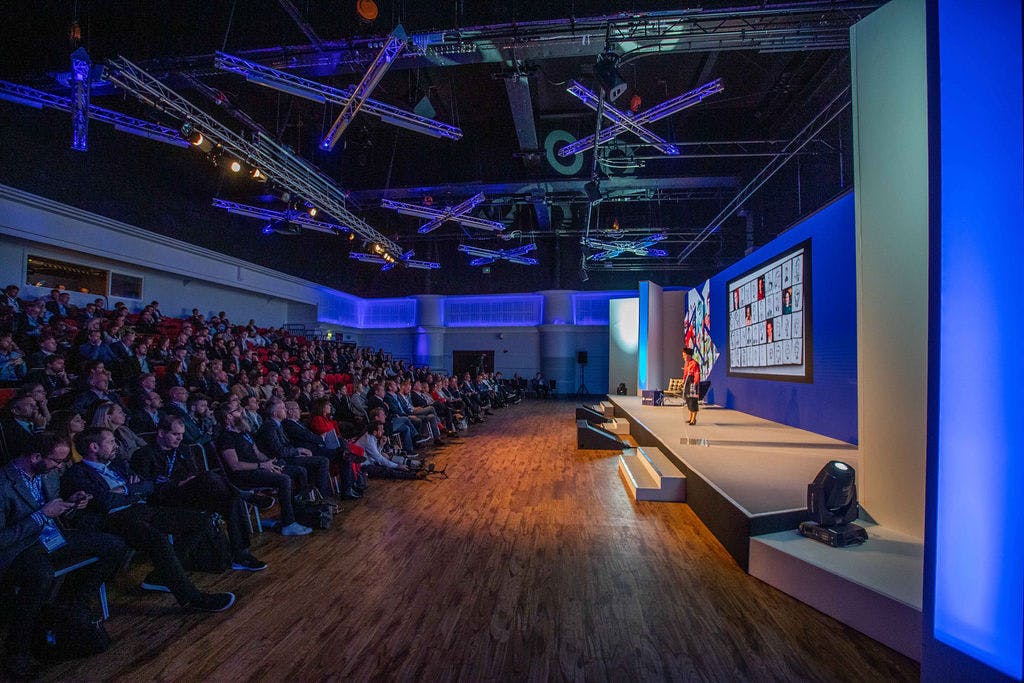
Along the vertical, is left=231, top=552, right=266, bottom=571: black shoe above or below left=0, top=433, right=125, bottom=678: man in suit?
below

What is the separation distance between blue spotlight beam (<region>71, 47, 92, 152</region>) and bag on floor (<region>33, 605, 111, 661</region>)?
542 centimetres

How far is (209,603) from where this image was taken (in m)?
2.39

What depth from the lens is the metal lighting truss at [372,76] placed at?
464 cm

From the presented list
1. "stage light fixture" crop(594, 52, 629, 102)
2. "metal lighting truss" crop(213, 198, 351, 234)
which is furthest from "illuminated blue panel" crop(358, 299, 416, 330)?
"stage light fixture" crop(594, 52, 629, 102)

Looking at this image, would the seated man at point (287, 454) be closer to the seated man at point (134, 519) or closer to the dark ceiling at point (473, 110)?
the seated man at point (134, 519)

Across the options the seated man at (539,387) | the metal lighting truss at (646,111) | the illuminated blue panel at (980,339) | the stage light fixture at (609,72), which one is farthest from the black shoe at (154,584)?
the seated man at (539,387)

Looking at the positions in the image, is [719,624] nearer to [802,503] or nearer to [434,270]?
[802,503]

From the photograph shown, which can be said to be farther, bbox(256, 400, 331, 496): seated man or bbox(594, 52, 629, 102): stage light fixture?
bbox(594, 52, 629, 102): stage light fixture

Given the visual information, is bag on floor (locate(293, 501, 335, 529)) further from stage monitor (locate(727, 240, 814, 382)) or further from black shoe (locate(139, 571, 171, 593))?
stage monitor (locate(727, 240, 814, 382))

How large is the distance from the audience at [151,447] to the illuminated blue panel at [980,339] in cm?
330

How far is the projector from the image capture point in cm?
264

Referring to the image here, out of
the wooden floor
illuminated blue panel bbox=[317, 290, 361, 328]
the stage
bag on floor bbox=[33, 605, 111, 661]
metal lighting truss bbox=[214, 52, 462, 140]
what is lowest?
the wooden floor

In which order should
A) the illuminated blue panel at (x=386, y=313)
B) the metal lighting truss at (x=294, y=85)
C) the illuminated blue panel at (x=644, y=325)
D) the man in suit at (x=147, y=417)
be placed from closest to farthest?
the man in suit at (x=147, y=417) → the metal lighting truss at (x=294, y=85) → the illuminated blue panel at (x=644, y=325) → the illuminated blue panel at (x=386, y=313)

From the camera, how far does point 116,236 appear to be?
9172 millimetres
